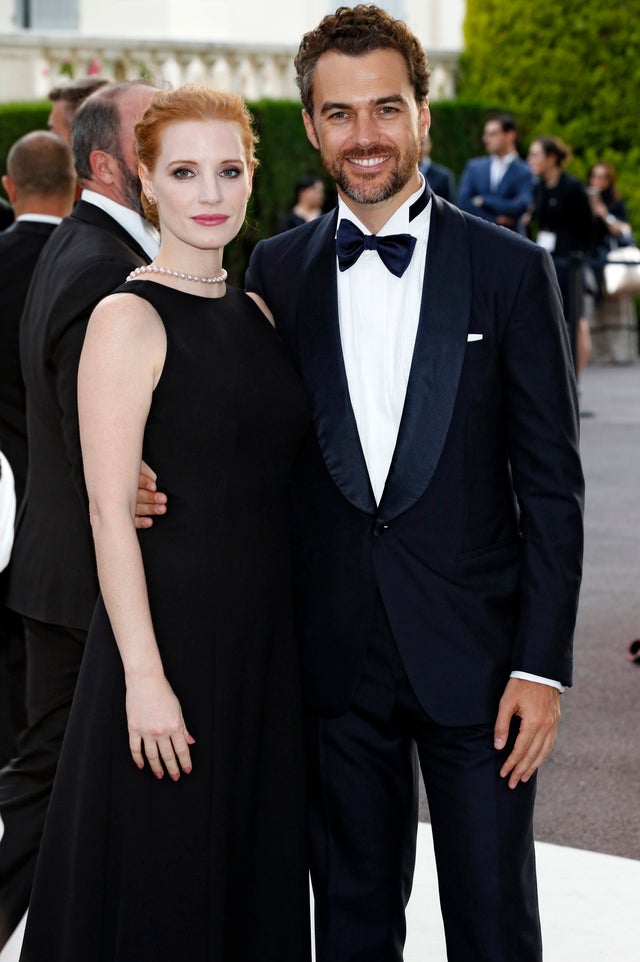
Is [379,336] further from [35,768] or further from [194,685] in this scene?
[35,768]

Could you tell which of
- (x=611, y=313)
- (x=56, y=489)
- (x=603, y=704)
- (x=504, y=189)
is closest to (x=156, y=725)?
(x=56, y=489)

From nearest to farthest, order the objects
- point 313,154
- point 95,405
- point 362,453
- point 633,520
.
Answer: point 95,405, point 362,453, point 633,520, point 313,154

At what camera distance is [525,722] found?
271cm

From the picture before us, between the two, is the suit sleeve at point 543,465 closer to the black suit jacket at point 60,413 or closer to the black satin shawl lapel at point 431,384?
the black satin shawl lapel at point 431,384

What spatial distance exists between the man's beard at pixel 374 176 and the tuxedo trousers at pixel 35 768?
1.33 metres

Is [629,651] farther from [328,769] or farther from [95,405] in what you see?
[95,405]

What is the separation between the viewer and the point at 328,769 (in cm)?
288

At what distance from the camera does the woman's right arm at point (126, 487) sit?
8.40 feet

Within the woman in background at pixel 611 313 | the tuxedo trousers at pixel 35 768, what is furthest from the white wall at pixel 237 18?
the tuxedo trousers at pixel 35 768

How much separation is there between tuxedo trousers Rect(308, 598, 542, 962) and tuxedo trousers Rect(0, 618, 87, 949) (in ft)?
2.83

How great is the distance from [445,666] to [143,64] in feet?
47.4

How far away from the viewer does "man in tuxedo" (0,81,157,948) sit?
3395 millimetres

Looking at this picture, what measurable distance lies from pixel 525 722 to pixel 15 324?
82.9 inches

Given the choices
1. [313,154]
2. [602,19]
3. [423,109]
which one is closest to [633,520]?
[423,109]
